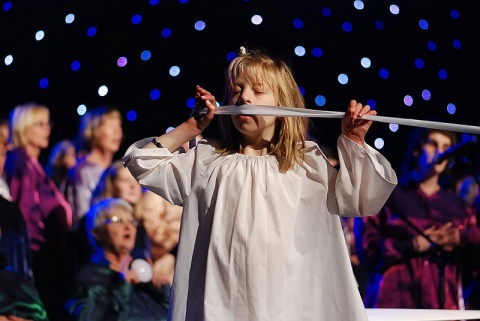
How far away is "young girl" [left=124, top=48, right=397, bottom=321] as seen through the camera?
0.73 metres

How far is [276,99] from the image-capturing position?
A: 0.84 metres

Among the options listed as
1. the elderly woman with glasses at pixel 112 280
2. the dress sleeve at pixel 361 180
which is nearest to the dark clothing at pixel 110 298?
the elderly woman with glasses at pixel 112 280

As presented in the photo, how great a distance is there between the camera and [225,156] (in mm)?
820

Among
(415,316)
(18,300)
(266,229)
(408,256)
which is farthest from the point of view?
(408,256)

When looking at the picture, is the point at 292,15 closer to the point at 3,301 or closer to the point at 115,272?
the point at 115,272

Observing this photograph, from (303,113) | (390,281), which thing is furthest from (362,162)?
(390,281)

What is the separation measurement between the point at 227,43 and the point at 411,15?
590 millimetres

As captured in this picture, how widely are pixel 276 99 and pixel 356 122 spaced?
0.13 metres

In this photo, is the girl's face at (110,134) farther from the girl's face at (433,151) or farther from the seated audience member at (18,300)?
the girl's face at (433,151)

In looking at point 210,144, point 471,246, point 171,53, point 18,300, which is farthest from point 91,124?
point 471,246

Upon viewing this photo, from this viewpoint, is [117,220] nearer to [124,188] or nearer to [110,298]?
[124,188]

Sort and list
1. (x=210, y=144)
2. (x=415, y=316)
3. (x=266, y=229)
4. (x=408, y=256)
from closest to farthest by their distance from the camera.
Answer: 1. (x=266, y=229)
2. (x=210, y=144)
3. (x=415, y=316)
4. (x=408, y=256)

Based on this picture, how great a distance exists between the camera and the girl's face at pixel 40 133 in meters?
1.74

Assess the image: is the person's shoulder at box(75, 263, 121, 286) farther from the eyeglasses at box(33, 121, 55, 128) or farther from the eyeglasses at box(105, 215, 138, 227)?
the eyeglasses at box(33, 121, 55, 128)
